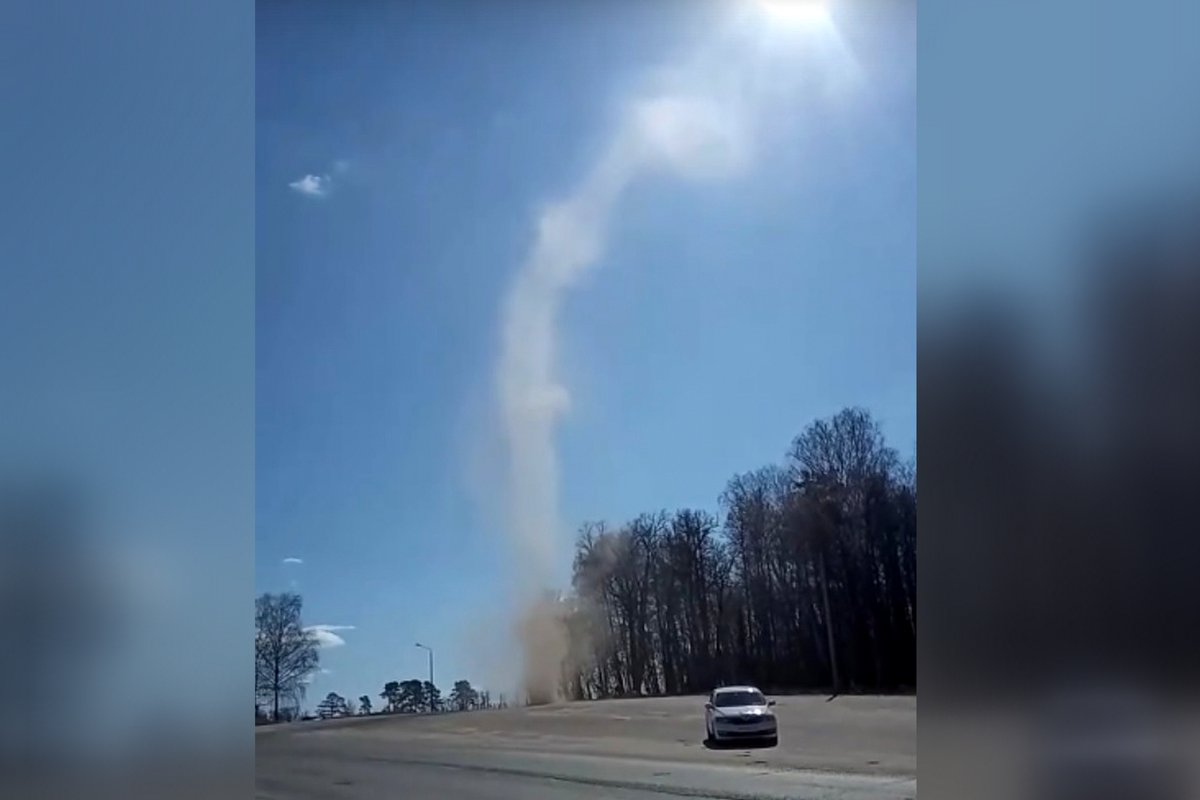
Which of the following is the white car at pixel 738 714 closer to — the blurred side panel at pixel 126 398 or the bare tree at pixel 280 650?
the bare tree at pixel 280 650

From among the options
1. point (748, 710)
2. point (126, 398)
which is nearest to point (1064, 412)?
point (748, 710)

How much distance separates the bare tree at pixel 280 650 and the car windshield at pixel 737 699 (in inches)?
48.8

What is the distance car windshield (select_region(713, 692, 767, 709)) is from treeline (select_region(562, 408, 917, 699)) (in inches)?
1.8

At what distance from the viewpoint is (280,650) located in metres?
3.25

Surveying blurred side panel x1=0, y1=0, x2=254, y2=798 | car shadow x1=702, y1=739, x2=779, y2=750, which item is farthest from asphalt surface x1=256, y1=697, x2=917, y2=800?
blurred side panel x1=0, y1=0, x2=254, y2=798

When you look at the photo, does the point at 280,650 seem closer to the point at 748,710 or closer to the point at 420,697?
the point at 420,697

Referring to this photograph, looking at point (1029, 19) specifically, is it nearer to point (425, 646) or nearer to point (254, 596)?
point (425, 646)

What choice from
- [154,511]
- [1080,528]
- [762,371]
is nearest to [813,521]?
[762,371]

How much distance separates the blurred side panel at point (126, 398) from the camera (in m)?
3.08

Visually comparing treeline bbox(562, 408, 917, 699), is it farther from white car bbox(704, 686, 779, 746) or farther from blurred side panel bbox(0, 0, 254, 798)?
blurred side panel bbox(0, 0, 254, 798)

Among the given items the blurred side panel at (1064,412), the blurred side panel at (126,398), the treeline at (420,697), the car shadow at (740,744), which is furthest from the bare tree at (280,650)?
the blurred side panel at (1064,412)

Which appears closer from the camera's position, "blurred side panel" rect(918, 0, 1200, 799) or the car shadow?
"blurred side panel" rect(918, 0, 1200, 799)

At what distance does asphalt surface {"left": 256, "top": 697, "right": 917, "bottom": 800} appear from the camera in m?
3.28

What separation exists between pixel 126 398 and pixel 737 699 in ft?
6.68
